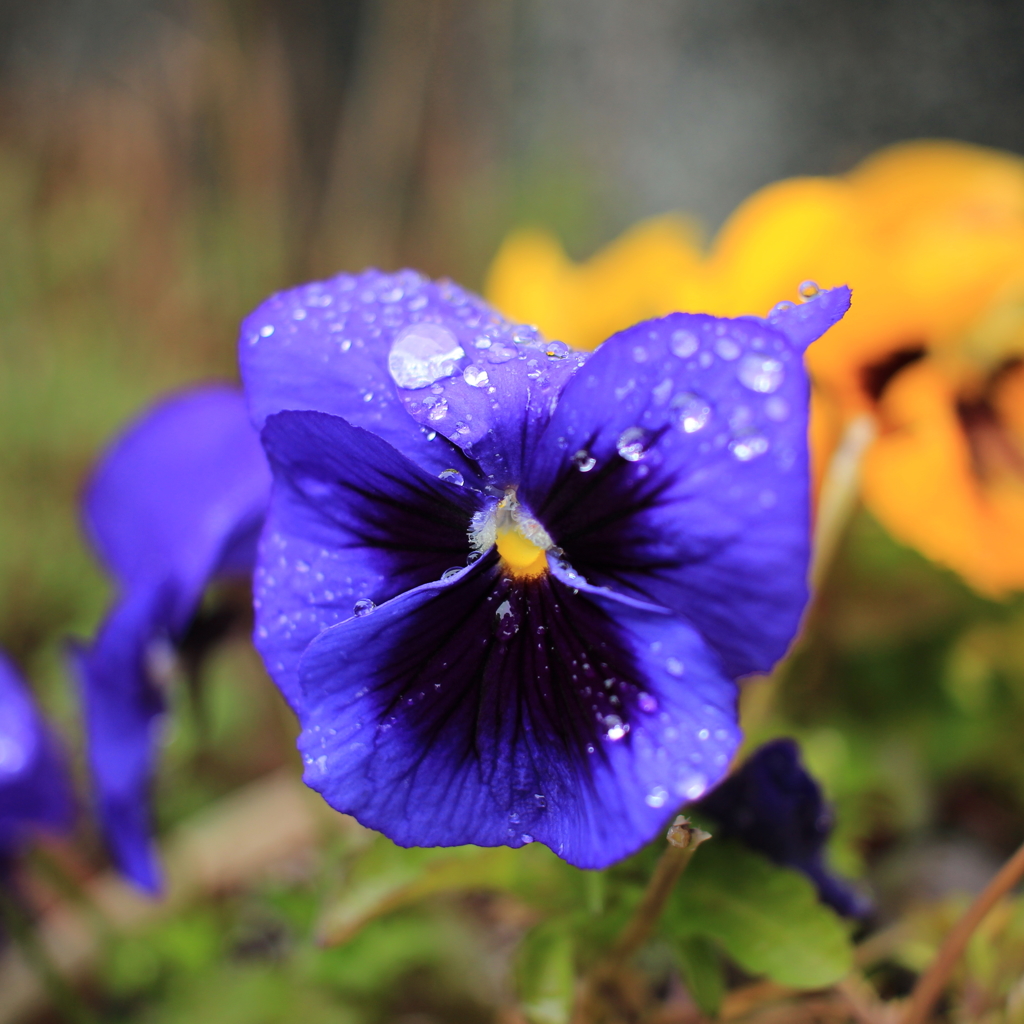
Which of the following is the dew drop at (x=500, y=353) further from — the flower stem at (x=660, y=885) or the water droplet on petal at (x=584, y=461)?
the flower stem at (x=660, y=885)

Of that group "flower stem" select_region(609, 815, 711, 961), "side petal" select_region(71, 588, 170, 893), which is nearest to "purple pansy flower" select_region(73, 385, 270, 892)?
"side petal" select_region(71, 588, 170, 893)

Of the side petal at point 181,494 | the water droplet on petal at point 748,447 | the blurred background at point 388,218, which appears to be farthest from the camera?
the blurred background at point 388,218

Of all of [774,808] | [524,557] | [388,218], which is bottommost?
[388,218]

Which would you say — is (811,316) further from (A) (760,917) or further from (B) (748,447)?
(A) (760,917)

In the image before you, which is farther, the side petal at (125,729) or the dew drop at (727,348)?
the side petal at (125,729)

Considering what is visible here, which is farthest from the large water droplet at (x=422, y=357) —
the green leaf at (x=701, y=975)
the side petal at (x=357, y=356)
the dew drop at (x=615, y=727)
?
the green leaf at (x=701, y=975)

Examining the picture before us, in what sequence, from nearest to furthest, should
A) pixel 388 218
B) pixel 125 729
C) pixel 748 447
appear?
pixel 748 447
pixel 125 729
pixel 388 218

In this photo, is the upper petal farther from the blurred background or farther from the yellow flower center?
the blurred background

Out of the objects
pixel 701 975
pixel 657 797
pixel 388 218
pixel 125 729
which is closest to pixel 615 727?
pixel 657 797
